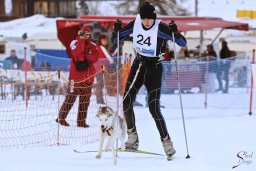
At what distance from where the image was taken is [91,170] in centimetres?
607

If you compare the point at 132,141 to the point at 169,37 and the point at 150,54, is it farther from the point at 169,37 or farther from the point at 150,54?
the point at 169,37

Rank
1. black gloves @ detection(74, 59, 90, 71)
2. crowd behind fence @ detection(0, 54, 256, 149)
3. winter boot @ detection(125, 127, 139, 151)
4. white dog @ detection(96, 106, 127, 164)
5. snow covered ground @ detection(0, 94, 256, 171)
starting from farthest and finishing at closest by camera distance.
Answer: black gloves @ detection(74, 59, 90, 71) < crowd behind fence @ detection(0, 54, 256, 149) < winter boot @ detection(125, 127, 139, 151) < white dog @ detection(96, 106, 127, 164) < snow covered ground @ detection(0, 94, 256, 171)

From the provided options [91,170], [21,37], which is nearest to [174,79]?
[91,170]

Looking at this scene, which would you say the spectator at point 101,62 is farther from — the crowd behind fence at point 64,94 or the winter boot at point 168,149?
the winter boot at point 168,149

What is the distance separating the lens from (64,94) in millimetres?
10586

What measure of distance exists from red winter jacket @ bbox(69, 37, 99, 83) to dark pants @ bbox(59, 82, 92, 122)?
0.43 feet

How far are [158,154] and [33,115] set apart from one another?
3631 mm

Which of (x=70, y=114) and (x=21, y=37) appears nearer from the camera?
(x=70, y=114)

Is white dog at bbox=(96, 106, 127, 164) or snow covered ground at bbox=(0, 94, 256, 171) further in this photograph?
white dog at bbox=(96, 106, 127, 164)

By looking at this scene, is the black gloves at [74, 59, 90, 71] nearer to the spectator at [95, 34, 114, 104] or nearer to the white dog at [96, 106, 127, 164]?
the spectator at [95, 34, 114, 104]

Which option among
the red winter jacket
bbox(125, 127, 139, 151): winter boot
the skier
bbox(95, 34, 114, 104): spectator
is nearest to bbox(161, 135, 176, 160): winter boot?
the skier

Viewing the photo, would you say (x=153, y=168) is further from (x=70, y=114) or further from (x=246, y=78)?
(x=246, y=78)

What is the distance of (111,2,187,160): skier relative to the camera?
6605mm

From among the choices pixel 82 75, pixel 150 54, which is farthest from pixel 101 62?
pixel 150 54
